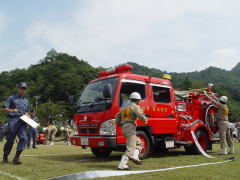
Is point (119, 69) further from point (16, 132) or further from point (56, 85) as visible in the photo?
point (56, 85)

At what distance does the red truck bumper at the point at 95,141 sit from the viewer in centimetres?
738

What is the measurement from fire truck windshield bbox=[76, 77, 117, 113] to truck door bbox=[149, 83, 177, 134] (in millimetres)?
1459

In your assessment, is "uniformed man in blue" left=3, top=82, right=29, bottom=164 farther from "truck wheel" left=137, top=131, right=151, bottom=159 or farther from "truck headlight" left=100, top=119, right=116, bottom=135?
"truck wheel" left=137, top=131, right=151, bottom=159

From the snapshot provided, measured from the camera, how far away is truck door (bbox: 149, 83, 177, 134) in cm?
861

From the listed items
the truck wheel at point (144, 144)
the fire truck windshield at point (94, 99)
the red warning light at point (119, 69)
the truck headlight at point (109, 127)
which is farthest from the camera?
the red warning light at point (119, 69)

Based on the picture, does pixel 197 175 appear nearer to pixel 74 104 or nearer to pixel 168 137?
pixel 168 137

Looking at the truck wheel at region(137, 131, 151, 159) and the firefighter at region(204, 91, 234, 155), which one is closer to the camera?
the truck wheel at region(137, 131, 151, 159)

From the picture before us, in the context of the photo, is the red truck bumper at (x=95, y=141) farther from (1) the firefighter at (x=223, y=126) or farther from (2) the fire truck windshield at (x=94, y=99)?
(1) the firefighter at (x=223, y=126)

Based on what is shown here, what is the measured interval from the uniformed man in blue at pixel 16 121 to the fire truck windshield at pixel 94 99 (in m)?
1.70

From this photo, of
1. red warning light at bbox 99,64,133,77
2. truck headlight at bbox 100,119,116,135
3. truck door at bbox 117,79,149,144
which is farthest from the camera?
red warning light at bbox 99,64,133,77

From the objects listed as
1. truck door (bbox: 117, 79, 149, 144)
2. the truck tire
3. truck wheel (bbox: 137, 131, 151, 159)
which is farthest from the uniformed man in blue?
the truck tire

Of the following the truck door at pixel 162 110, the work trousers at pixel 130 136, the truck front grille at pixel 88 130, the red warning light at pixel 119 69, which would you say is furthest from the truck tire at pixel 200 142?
the work trousers at pixel 130 136

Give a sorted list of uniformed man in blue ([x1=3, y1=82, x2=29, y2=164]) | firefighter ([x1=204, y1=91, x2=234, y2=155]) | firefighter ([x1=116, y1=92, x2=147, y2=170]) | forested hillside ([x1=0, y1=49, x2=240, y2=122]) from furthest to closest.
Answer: forested hillside ([x1=0, y1=49, x2=240, y2=122]) < firefighter ([x1=204, y1=91, x2=234, y2=155]) < uniformed man in blue ([x1=3, y1=82, x2=29, y2=164]) < firefighter ([x1=116, y1=92, x2=147, y2=170])

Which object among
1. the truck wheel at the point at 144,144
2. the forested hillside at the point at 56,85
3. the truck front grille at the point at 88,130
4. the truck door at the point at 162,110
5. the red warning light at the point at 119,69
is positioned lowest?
the truck wheel at the point at 144,144
